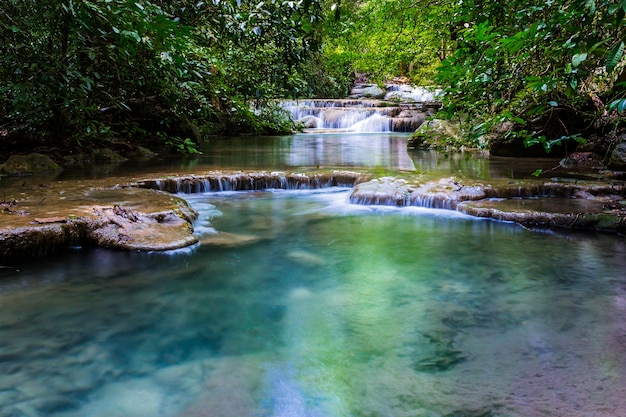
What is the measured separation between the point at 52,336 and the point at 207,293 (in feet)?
4.25

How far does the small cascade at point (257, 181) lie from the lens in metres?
8.51

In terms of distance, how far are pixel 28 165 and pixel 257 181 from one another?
4744mm

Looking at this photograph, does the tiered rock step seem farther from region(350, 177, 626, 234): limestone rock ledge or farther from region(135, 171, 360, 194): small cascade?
region(350, 177, 626, 234): limestone rock ledge

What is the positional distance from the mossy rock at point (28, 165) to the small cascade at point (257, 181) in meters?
3.14

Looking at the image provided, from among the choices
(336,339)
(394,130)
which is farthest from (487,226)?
(394,130)

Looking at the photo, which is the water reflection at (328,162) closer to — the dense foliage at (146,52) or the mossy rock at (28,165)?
the mossy rock at (28,165)

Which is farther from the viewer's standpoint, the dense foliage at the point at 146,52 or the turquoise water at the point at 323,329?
the dense foliage at the point at 146,52

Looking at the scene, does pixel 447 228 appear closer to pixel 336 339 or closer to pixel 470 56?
pixel 470 56

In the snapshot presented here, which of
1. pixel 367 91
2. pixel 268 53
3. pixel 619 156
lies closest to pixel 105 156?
pixel 268 53

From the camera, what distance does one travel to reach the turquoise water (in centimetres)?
263


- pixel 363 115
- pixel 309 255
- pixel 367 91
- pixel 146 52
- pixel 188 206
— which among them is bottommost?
pixel 309 255

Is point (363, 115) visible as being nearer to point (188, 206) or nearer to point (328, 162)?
point (328, 162)

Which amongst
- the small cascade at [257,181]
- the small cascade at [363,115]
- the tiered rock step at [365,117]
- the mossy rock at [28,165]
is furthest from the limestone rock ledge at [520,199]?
the tiered rock step at [365,117]

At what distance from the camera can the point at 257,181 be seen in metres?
8.91
